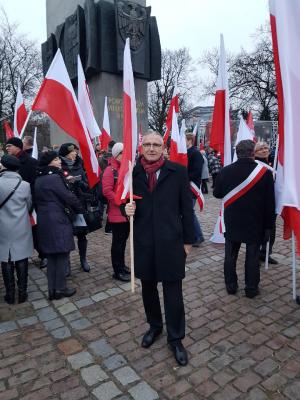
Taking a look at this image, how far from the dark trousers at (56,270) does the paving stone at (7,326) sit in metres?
0.67

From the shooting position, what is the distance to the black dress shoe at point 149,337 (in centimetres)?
324

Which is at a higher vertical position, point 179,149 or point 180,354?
point 179,149

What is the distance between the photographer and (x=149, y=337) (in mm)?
3275

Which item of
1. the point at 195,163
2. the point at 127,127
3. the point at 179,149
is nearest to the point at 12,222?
the point at 127,127

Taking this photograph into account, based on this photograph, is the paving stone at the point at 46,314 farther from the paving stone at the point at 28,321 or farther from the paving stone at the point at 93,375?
the paving stone at the point at 93,375

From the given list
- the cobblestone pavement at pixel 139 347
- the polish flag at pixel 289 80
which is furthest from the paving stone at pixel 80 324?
the polish flag at pixel 289 80

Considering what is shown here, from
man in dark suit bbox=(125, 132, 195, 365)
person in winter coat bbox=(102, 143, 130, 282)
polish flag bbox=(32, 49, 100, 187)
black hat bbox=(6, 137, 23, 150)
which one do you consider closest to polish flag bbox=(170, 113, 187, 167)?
person in winter coat bbox=(102, 143, 130, 282)

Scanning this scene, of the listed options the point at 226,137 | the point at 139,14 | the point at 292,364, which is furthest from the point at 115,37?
the point at 292,364

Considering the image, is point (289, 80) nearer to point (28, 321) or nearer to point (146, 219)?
point (146, 219)

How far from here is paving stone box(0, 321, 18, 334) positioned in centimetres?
363

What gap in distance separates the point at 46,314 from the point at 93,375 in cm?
133

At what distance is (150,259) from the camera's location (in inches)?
117

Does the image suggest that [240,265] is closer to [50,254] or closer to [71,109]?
[50,254]

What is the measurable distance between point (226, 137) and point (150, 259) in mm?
3273
